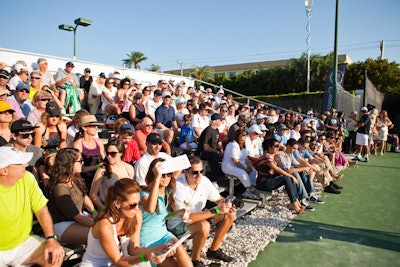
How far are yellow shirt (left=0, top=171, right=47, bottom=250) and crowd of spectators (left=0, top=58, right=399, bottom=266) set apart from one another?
0.02 m

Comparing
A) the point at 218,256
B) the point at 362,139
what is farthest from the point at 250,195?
the point at 362,139

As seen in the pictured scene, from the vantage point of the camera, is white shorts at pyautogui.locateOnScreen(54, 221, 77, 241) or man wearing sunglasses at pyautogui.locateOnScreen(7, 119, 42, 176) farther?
man wearing sunglasses at pyautogui.locateOnScreen(7, 119, 42, 176)

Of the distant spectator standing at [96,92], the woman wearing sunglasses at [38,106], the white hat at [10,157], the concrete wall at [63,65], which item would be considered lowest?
the white hat at [10,157]

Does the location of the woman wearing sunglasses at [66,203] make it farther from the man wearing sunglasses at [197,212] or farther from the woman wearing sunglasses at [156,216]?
the man wearing sunglasses at [197,212]

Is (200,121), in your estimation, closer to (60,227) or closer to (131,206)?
(60,227)

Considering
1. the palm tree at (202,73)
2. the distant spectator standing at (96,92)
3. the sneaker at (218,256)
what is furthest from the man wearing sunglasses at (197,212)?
the palm tree at (202,73)

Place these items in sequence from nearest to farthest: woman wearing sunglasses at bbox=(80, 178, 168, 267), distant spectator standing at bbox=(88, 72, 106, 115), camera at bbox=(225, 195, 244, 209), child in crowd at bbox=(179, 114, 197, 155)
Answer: woman wearing sunglasses at bbox=(80, 178, 168, 267) < camera at bbox=(225, 195, 244, 209) < child in crowd at bbox=(179, 114, 197, 155) < distant spectator standing at bbox=(88, 72, 106, 115)

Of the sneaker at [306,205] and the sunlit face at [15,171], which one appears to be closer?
the sunlit face at [15,171]

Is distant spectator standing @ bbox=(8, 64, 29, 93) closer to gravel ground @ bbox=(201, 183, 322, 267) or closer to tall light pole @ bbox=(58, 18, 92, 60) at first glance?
gravel ground @ bbox=(201, 183, 322, 267)

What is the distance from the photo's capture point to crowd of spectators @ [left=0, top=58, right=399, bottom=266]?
8.39ft

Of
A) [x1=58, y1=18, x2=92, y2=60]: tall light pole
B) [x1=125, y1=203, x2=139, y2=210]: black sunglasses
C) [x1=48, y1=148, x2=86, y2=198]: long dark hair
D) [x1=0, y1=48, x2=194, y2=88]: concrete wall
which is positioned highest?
[x1=58, y1=18, x2=92, y2=60]: tall light pole

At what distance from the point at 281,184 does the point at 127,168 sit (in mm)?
3021

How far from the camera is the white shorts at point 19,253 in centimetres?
254

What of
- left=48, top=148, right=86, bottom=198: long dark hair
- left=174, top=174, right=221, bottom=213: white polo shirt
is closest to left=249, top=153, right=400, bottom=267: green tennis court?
left=174, top=174, right=221, bottom=213: white polo shirt
